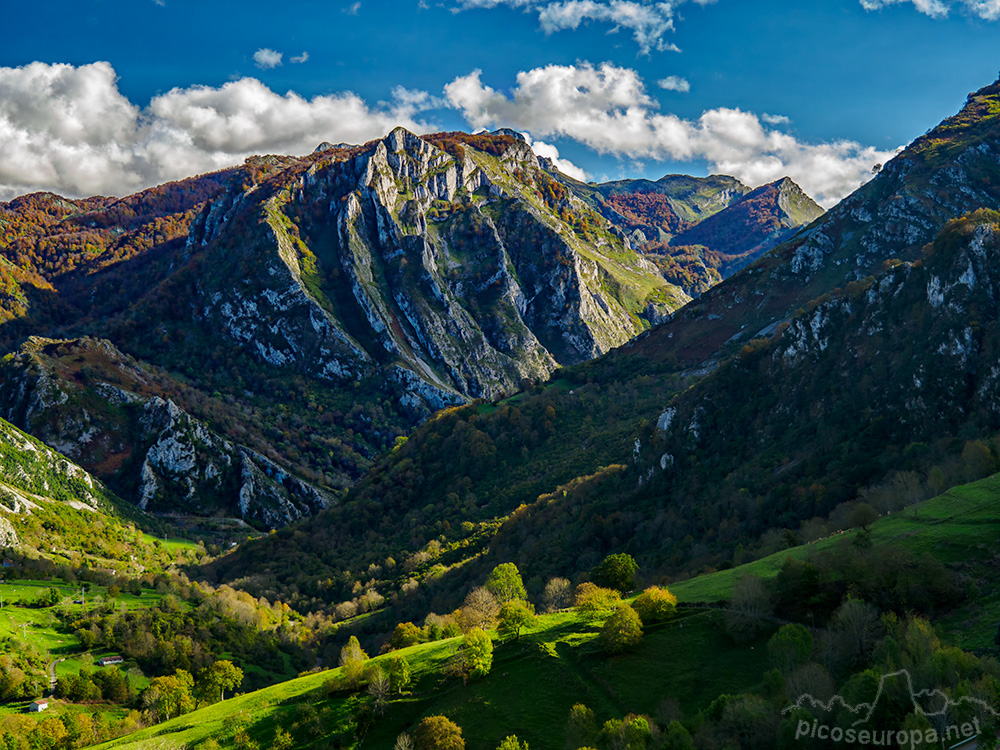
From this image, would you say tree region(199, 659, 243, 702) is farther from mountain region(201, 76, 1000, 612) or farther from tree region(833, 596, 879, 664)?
tree region(833, 596, 879, 664)

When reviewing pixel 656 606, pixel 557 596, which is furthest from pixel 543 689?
pixel 557 596

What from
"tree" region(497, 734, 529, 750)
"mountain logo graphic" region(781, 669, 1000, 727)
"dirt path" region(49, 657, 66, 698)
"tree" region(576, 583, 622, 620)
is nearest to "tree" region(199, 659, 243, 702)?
"dirt path" region(49, 657, 66, 698)

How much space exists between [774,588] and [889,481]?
2977 centimetres

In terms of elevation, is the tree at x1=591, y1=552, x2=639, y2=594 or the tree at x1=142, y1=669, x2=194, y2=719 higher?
the tree at x1=591, y1=552, x2=639, y2=594

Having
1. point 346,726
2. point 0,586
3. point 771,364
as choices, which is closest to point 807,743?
point 346,726

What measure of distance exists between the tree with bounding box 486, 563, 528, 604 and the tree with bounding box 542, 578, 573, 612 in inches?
159

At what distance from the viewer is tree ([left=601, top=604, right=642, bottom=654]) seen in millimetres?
55719

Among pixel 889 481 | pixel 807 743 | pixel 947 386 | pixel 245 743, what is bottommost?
pixel 245 743

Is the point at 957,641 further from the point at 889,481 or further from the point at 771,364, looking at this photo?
the point at 771,364

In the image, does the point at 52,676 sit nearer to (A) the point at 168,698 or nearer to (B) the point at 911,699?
(A) the point at 168,698

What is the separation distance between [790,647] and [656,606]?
15.0 m

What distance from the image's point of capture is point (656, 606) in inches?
2314

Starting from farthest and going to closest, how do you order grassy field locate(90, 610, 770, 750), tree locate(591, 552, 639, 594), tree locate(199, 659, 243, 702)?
tree locate(199, 659, 243, 702), tree locate(591, 552, 639, 594), grassy field locate(90, 610, 770, 750)

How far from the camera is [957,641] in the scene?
41.4 metres
